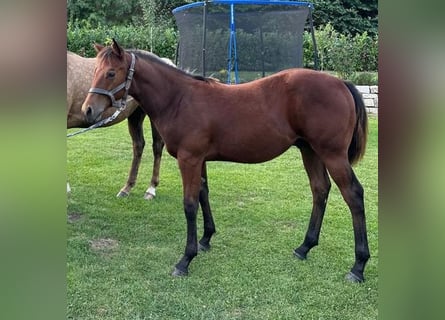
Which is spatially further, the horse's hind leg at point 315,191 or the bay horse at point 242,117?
the horse's hind leg at point 315,191

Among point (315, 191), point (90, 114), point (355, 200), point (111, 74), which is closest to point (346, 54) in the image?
point (315, 191)

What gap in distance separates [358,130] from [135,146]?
9.48 ft

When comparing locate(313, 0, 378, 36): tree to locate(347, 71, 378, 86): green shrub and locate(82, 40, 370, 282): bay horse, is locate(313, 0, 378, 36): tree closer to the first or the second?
locate(347, 71, 378, 86): green shrub

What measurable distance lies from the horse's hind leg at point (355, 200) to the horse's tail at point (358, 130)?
0.25 metres

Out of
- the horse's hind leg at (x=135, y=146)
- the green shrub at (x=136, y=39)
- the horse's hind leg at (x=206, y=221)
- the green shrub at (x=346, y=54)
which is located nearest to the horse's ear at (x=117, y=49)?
the horse's hind leg at (x=206, y=221)

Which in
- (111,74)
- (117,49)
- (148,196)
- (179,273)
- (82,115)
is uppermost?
(117,49)

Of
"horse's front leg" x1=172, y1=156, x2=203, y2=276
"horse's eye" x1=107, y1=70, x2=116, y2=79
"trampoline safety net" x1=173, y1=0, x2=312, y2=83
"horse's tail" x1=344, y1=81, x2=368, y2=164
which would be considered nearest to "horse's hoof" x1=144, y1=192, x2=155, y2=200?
"horse's front leg" x1=172, y1=156, x2=203, y2=276

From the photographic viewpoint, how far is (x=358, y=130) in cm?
341

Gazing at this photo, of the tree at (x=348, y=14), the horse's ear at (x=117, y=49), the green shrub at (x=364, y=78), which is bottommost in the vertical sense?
the green shrub at (x=364, y=78)

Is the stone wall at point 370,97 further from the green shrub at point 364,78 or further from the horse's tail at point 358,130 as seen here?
the horse's tail at point 358,130

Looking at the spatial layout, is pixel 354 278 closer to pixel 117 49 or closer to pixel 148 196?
pixel 117 49

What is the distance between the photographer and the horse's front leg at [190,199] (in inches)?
134
